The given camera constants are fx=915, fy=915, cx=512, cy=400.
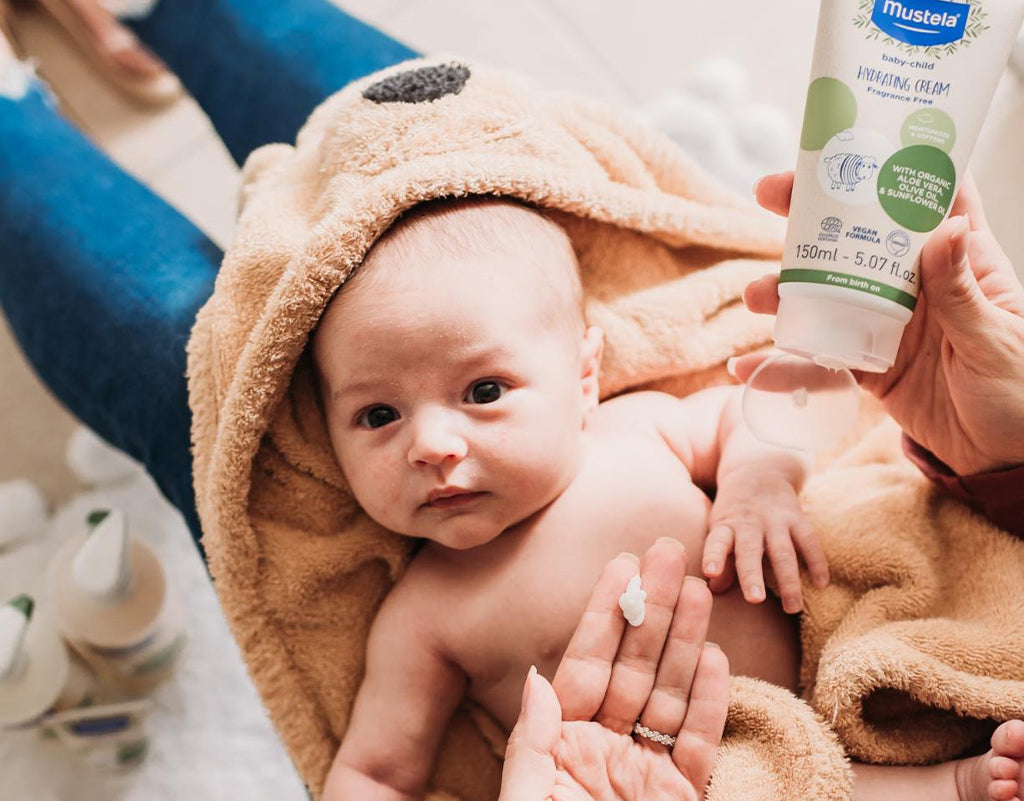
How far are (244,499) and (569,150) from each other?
0.47 meters

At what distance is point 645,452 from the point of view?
89 cm

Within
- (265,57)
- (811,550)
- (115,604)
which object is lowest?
(115,604)

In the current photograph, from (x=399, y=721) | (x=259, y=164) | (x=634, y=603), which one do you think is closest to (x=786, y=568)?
(x=634, y=603)

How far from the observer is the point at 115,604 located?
107cm

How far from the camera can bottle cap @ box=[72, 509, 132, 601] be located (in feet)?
3.35

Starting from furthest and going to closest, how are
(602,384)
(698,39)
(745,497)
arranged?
(698,39) < (602,384) < (745,497)

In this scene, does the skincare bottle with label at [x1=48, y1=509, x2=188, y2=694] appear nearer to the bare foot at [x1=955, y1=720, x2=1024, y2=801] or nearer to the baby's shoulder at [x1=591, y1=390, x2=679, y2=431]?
the baby's shoulder at [x1=591, y1=390, x2=679, y2=431]

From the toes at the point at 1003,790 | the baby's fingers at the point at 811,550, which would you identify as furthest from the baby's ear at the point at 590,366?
the toes at the point at 1003,790

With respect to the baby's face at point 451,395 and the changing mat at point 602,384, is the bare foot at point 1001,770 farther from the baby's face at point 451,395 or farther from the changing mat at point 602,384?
the baby's face at point 451,395

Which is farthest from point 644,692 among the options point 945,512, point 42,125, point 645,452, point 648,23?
point 648,23

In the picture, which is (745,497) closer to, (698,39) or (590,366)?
(590,366)

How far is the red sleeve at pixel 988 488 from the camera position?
785 mm

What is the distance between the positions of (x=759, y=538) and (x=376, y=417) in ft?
1.16

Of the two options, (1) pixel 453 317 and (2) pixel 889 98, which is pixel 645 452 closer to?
(1) pixel 453 317
